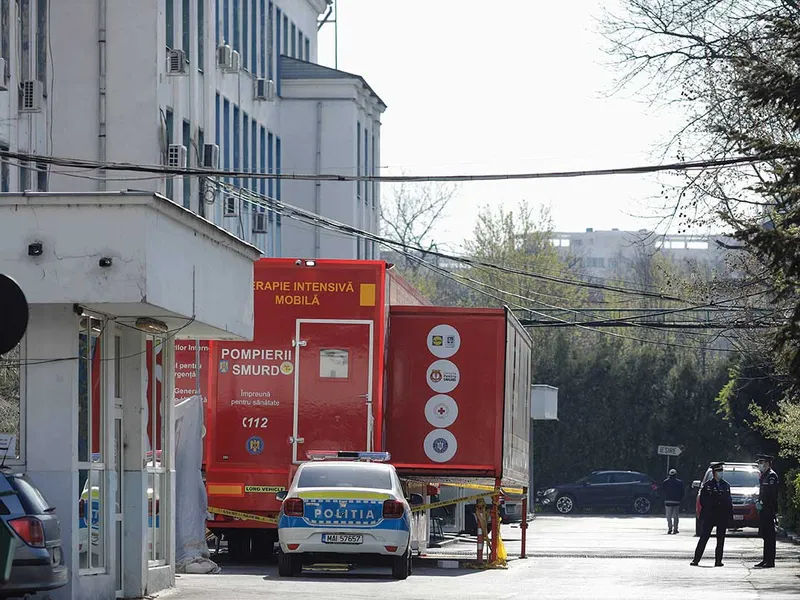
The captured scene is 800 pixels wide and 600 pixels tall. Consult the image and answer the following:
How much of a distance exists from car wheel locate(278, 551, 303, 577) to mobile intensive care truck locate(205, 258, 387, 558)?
5.40 ft

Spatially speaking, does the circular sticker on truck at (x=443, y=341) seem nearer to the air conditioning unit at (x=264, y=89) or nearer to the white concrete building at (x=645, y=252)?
the white concrete building at (x=645, y=252)

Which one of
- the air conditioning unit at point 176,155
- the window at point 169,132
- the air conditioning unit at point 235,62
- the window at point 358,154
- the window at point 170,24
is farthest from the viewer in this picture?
the window at point 358,154

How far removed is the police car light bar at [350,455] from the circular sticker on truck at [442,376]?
165 cm

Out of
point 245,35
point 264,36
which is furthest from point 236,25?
point 264,36

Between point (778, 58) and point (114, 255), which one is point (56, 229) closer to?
point (114, 255)

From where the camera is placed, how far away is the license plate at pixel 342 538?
2100 cm

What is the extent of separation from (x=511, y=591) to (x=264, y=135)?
89.3 ft

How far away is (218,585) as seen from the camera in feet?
64.2

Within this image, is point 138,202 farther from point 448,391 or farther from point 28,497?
point 448,391

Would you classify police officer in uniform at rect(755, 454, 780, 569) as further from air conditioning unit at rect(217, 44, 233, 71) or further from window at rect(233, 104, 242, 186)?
window at rect(233, 104, 242, 186)

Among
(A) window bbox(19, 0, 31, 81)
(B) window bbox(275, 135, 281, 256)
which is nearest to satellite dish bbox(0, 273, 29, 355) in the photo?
(A) window bbox(19, 0, 31, 81)

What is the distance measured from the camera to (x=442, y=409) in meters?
24.0

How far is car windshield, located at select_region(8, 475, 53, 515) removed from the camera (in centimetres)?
1358

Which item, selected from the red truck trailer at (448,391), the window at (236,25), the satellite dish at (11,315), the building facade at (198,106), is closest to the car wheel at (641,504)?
the building facade at (198,106)
